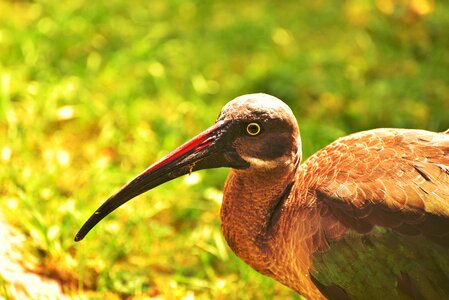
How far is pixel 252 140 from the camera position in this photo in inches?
129

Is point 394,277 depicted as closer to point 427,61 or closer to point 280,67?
point 280,67

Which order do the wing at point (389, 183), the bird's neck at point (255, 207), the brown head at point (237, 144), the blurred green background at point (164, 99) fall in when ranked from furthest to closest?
the blurred green background at point (164, 99) < the bird's neck at point (255, 207) < the brown head at point (237, 144) < the wing at point (389, 183)

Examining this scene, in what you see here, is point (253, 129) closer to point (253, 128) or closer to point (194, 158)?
point (253, 128)

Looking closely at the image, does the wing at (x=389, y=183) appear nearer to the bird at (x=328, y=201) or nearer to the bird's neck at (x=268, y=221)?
the bird at (x=328, y=201)

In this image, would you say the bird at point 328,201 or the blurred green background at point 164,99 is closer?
the bird at point 328,201

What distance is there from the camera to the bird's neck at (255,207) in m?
3.42

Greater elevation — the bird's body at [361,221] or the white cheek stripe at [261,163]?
the white cheek stripe at [261,163]

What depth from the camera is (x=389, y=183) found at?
3.08 m

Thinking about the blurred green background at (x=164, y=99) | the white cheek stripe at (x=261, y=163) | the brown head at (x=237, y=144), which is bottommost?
the blurred green background at (x=164, y=99)

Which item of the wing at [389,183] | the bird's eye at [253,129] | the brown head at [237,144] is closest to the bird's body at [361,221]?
the wing at [389,183]

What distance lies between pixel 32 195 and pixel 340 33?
340 centimetres

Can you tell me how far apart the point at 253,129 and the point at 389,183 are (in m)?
0.67

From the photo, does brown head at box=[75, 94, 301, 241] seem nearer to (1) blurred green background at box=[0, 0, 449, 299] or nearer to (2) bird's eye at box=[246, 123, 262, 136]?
(2) bird's eye at box=[246, 123, 262, 136]

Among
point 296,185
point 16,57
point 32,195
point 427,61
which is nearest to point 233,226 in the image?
point 296,185
